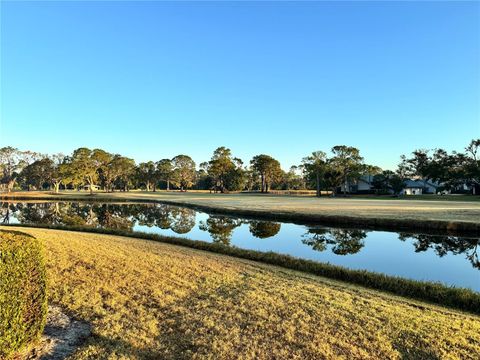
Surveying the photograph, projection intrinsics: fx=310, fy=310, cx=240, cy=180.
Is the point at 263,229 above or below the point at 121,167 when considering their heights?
below

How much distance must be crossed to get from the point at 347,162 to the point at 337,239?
2387 inches

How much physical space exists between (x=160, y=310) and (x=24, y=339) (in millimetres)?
2224

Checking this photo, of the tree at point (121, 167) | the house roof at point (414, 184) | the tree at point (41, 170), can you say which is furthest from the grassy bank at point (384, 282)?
the tree at point (41, 170)

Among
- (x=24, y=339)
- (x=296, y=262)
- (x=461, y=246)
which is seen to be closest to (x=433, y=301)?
(x=296, y=262)

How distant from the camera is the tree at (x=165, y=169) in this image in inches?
4228

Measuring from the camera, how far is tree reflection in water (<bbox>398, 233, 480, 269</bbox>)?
1574 centimetres

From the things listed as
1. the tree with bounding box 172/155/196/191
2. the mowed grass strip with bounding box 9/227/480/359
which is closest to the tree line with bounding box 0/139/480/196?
the tree with bounding box 172/155/196/191

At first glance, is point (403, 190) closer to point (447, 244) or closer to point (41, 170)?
point (447, 244)

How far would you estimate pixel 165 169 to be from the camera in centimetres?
10781

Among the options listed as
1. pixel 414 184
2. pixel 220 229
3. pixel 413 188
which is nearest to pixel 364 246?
pixel 220 229

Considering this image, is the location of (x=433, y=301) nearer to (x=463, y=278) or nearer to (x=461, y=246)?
(x=463, y=278)

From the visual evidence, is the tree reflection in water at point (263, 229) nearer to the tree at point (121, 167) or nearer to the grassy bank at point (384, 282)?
the grassy bank at point (384, 282)

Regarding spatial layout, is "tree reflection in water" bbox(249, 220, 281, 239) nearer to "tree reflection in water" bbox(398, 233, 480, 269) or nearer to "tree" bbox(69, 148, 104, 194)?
"tree reflection in water" bbox(398, 233, 480, 269)

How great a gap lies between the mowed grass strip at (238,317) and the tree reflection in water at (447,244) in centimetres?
1084
